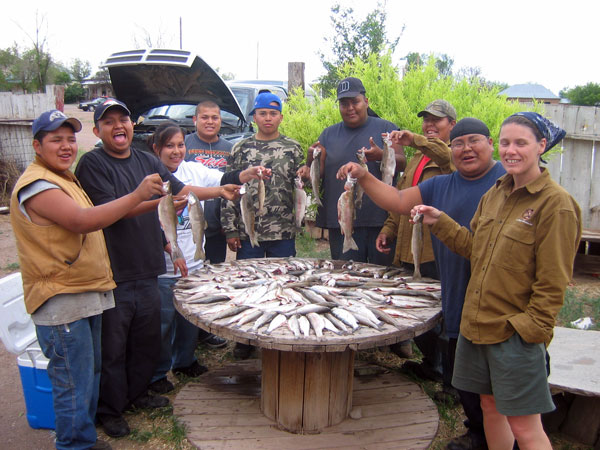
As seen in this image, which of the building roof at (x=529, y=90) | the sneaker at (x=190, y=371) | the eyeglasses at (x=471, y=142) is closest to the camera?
the eyeglasses at (x=471, y=142)

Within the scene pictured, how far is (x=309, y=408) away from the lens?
3.56 metres

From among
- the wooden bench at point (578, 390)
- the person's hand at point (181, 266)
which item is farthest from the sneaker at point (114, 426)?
the wooden bench at point (578, 390)

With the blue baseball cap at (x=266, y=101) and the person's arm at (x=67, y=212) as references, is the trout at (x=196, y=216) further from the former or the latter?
the blue baseball cap at (x=266, y=101)

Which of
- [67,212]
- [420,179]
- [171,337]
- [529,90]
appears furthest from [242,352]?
[529,90]

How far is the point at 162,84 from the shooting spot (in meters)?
6.82

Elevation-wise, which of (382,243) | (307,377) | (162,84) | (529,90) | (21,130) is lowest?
(307,377)

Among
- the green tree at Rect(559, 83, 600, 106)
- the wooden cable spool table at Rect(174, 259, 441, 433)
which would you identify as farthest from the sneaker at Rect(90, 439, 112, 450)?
the green tree at Rect(559, 83, 600, 106)

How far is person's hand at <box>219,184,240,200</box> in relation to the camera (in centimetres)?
411

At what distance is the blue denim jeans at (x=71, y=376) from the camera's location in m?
3.03

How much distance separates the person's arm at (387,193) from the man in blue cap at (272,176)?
1.20 metres

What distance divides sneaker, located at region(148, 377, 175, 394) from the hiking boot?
1.93 feet

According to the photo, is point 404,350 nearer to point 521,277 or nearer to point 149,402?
point 149,402

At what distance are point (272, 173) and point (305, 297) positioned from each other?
5.80ft

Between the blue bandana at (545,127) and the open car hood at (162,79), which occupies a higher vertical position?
the open car hood at (162,79)
